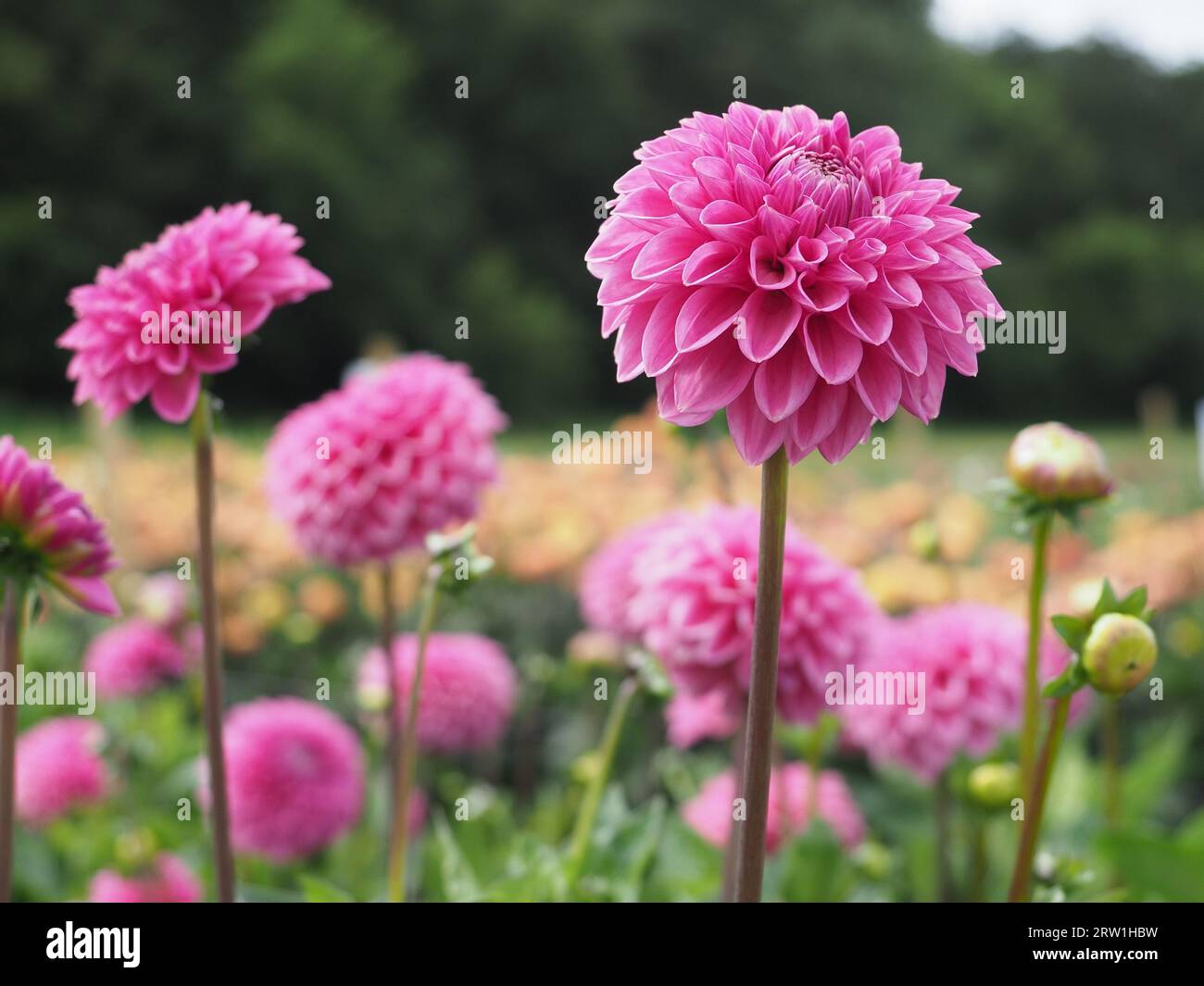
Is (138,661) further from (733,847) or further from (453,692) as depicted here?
(733,847)

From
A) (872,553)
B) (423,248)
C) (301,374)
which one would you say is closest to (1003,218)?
(423,248)

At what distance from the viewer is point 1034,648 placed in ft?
3.16

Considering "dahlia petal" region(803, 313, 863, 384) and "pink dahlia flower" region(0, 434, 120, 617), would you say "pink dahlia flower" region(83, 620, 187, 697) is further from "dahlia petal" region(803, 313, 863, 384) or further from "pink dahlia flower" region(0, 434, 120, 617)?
"dahlia petal" region(803, 313, 863, 384)

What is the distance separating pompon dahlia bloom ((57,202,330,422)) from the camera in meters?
0.89

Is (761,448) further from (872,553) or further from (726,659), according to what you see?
(872,553)

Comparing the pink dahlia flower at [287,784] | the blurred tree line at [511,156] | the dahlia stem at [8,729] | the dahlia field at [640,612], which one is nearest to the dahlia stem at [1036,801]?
the dahlia field at [640,612]

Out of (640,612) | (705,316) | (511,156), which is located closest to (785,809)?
(640,612)

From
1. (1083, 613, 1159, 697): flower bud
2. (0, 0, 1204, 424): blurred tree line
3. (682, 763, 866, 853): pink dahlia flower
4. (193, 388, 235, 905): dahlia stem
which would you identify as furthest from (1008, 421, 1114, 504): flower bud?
(0, 0, 1204, 424): blurred tree line

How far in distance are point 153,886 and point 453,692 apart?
522 mm

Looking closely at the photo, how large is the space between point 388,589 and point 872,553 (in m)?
2.09

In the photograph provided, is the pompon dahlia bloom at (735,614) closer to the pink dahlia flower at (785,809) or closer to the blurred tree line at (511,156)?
the pink dahlia flower at (785,809)

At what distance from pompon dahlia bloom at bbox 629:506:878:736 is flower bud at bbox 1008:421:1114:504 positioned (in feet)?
0.75

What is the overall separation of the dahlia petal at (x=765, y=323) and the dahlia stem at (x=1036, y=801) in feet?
1.24

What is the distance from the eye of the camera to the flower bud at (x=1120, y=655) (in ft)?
2.62
